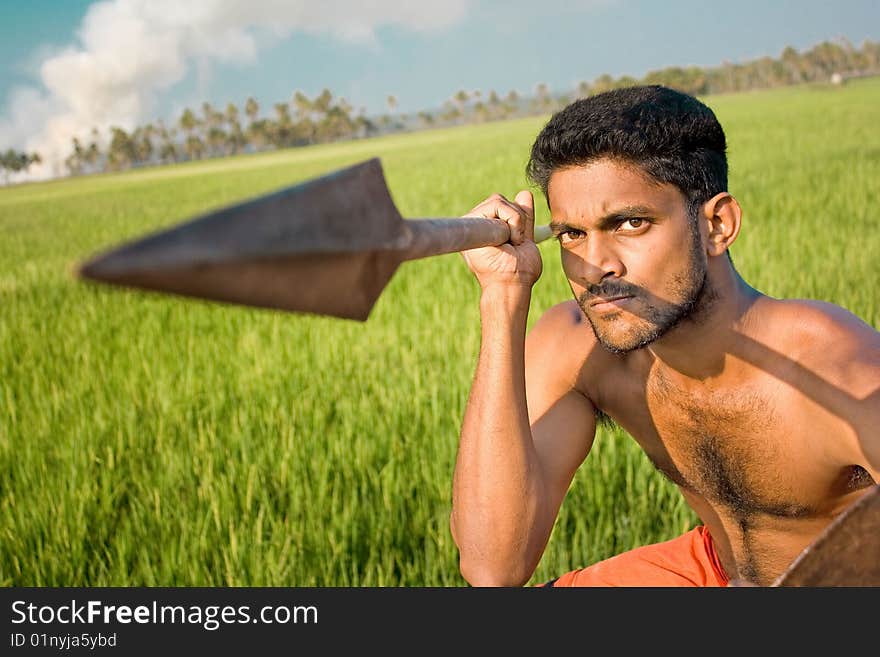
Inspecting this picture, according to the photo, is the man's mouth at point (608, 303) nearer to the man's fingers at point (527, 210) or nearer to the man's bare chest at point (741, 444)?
the man's fingers at point (527, 210)

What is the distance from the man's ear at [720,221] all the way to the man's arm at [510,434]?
15.6 inches

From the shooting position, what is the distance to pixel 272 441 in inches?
118

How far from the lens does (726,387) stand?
5.66 feet

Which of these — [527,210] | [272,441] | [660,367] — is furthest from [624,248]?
[272,441]

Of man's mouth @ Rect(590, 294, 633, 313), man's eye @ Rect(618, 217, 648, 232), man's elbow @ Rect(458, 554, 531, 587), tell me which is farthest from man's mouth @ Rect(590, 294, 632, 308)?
man's elbow @ Rect(458, 554, 531, 587)

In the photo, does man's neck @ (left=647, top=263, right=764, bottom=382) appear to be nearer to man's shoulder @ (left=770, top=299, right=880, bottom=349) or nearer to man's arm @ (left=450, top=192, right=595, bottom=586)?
man's shoulder @ (left=770, top=299, right=880, bottom=349)

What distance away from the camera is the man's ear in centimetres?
160

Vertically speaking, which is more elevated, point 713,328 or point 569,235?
point 569,235

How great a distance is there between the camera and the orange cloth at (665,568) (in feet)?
6.20

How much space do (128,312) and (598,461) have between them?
3989 millimetres

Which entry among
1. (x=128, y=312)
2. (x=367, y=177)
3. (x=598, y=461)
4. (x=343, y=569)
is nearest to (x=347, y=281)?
(x=367, y=177)

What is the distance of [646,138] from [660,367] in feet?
1.69

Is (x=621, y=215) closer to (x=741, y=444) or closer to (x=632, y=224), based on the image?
(x=632, y=224)
